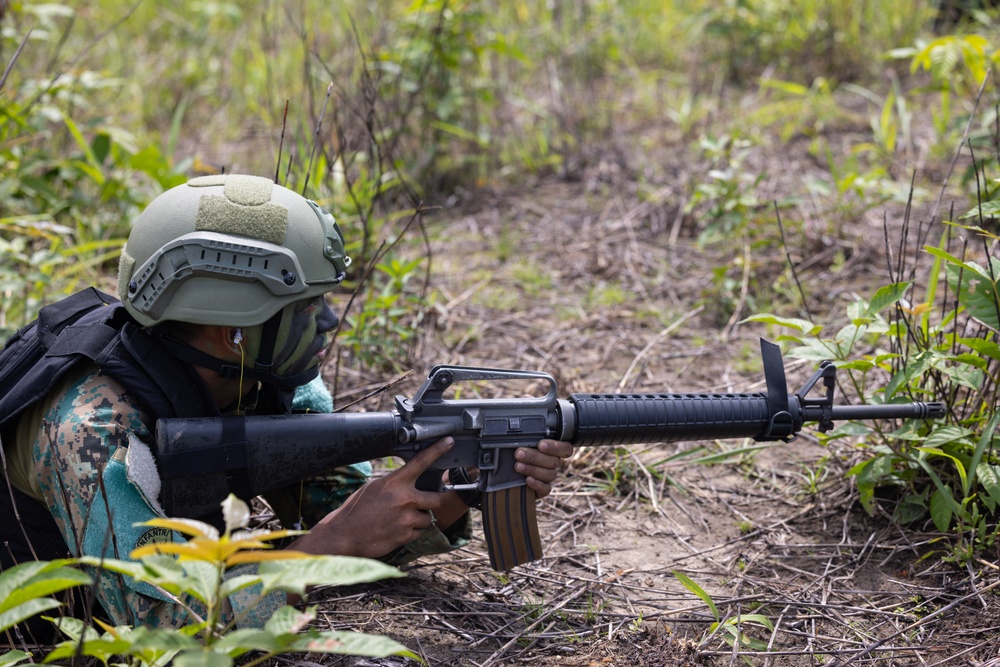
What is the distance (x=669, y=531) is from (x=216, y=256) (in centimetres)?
194

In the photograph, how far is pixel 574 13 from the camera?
24.8 ft

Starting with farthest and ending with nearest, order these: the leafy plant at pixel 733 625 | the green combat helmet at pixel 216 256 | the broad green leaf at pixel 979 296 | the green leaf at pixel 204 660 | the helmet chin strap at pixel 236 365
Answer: the broad green leaf at pixel 979 296 → the leafy plant at pixel 733 625 → the helmet chin strap at pixel 236 365 → the green combat helmet at pixel 216 256 → the green leaf at pixel 204 660

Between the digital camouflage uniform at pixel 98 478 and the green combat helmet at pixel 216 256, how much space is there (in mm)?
259

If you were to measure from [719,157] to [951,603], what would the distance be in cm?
306

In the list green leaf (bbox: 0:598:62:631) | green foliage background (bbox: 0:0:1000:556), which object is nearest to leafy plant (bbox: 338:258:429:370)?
green foliage background (bbox: 0:0:1000:556)

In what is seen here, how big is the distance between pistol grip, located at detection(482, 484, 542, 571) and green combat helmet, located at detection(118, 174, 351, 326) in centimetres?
90

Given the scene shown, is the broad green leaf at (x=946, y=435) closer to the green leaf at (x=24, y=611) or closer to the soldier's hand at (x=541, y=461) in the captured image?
the soldier's hand at (x=541, y=461)

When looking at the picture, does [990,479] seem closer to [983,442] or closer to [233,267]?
[983,442]

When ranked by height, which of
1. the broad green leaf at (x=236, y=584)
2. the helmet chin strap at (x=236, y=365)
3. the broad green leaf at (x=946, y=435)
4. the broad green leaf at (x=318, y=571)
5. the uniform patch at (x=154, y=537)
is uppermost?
the helmet chin strap at (x=236, y=365)

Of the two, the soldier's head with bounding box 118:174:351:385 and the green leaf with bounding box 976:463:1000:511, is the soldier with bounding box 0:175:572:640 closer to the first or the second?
the soldier's head with bounding box 118:174:351:385

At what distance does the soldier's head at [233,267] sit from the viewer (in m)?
2.27

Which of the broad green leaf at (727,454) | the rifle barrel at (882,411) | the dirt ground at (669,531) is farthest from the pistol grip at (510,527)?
the rifle barrel at (882,411)

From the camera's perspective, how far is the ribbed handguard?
9.12ft

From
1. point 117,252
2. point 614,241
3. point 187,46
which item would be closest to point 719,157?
point 614,241
